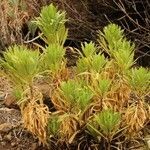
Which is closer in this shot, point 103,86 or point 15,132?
point 103,86

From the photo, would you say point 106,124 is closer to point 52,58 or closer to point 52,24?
point 52,58

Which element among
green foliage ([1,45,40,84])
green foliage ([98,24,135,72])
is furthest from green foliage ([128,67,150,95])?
green foliage ([1,45,40,84])

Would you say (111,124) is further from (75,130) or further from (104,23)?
(104,23)

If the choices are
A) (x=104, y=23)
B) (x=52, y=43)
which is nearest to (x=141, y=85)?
(x=52, y=43)

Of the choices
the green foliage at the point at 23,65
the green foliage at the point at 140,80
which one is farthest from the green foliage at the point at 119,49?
the green foliage at the point at 23,65

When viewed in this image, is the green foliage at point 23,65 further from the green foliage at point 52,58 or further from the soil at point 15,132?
the soil at point 15,132

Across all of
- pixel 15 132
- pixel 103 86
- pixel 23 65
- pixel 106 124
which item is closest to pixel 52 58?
pixel 23 65
